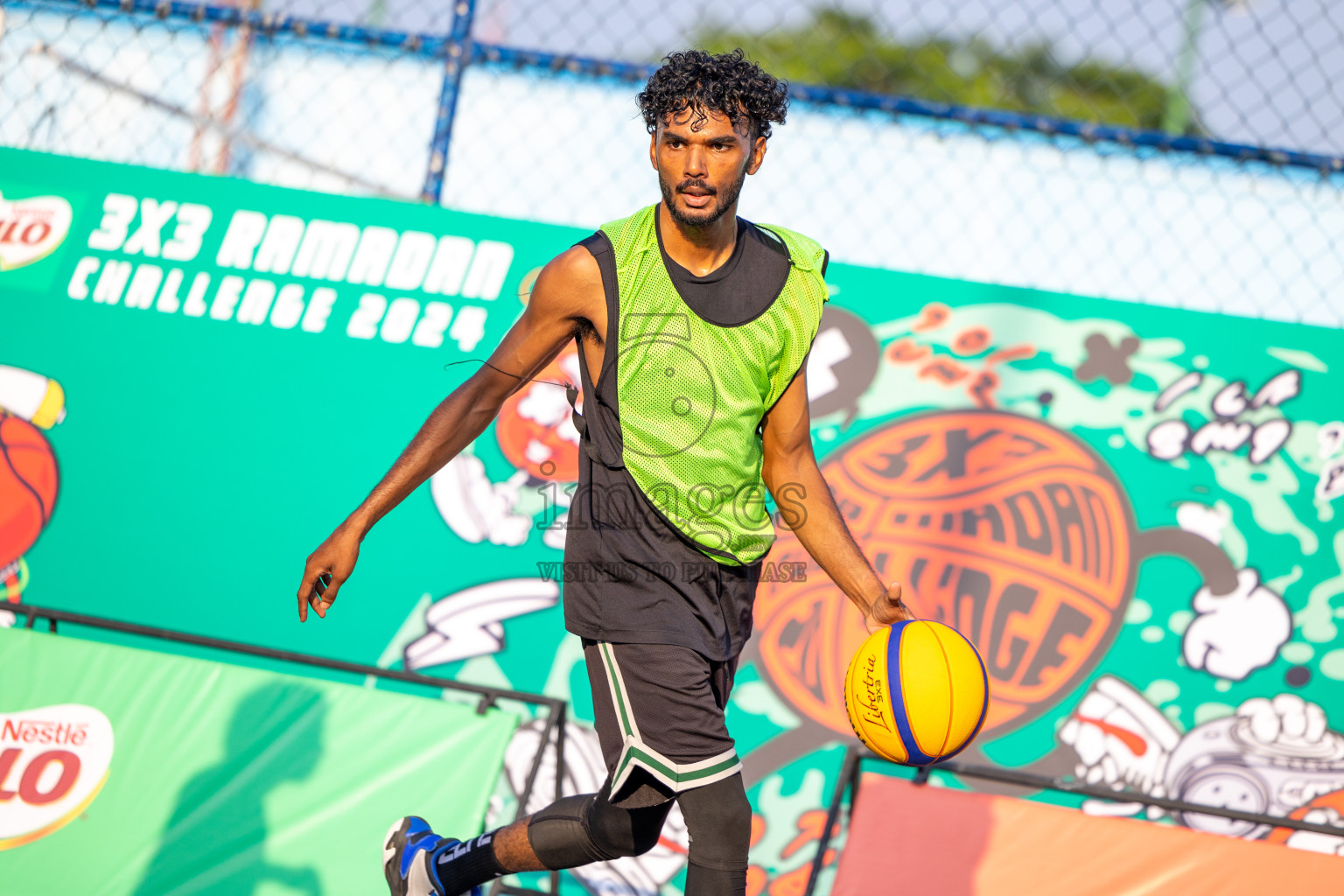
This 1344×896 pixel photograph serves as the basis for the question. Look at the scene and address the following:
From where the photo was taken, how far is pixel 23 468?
419 centimetres

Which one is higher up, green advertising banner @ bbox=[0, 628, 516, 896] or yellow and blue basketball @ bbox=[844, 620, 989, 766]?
yellow and blue basketball @ bbox=[844, 620, 989, 766]

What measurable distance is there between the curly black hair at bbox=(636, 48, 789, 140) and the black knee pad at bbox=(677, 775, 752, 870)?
4.90 feet

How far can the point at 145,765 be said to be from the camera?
3.37 meters

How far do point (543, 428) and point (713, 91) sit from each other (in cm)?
187

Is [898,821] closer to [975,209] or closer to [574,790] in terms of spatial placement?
[574,790]

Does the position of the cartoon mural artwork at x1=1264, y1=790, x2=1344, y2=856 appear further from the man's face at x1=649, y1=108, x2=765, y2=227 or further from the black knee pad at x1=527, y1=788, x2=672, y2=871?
the man's face at x1=649, y1=108, x2=765, y2=227

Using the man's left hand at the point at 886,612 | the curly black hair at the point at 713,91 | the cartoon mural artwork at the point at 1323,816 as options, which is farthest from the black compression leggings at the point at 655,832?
the cartoon mural artwork at the point at 1323,816

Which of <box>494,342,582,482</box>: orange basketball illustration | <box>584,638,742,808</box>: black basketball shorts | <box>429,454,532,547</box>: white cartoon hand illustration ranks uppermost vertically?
<box>494,342,582,482</box>: orange basketball illustration

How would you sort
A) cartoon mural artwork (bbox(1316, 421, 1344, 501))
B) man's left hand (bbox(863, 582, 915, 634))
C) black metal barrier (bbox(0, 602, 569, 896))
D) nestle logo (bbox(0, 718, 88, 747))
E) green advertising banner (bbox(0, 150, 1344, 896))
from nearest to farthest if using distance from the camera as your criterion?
man's left hand (bbox(863, 582, 915, 634))
black metal barrier (bbox(0, 602, 569, 896))
nestle logo (bbox(0, 718, 88, 747))
green advertising banner (bbox(0, 150, 1344, 896))
cartoon mural artwork (bbox(1316, 421, 1344, 501))

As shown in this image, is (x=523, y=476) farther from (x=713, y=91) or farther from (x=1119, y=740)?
(x=1119, y=740)

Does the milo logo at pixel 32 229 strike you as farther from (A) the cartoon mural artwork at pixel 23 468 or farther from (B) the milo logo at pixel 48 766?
(B) the milo logo at pixel 48 766

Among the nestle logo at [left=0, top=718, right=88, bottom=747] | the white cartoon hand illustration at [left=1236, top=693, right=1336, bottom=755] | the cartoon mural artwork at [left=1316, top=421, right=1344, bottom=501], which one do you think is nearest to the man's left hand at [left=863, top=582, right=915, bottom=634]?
the white cartoon hand illustration at [left=1236, top=693, right=1336, bottom=755]

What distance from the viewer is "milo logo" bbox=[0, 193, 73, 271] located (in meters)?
4.38

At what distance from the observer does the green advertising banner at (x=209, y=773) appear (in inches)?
124
